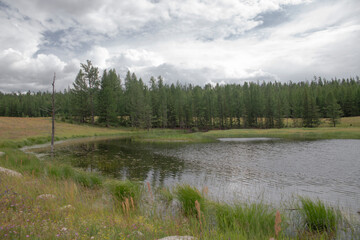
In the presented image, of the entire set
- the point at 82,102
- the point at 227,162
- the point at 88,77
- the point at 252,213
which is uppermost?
the point at 88,77

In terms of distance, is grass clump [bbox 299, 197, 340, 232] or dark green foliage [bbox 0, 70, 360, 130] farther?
dark green foliage [bbox 0, 70, 360, 130]

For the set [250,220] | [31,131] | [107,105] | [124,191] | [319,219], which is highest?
[107,105]

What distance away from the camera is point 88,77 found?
73375 millimetres

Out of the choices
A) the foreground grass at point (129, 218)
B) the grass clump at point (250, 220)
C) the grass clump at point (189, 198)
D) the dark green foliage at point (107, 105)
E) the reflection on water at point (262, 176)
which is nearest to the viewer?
the foreground grass at point (129, 218)

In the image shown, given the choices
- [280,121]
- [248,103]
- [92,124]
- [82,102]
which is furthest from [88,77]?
[280,121]

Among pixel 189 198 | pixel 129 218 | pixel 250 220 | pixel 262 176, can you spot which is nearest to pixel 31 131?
pixel 262 176

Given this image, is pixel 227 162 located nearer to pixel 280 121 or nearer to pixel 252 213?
pixel 252 213

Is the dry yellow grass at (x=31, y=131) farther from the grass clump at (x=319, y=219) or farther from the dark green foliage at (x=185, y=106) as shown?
the grass clump at (x=319, y=219)

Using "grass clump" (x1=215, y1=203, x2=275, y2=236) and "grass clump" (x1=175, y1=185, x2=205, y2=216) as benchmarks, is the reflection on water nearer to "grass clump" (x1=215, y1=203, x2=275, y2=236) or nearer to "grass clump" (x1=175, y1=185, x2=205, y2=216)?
"grass clump" (x1=175, y1=185, x2=205, y2=216)

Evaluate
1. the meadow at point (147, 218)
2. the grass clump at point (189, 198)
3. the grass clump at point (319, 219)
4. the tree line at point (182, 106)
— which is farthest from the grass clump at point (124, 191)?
the tree line at point (182, 106)

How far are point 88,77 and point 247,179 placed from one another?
7111 centimetres

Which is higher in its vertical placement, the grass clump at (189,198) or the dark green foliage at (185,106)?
the dark green foliage at (185,106)

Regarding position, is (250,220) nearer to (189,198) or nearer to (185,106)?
(189,198)

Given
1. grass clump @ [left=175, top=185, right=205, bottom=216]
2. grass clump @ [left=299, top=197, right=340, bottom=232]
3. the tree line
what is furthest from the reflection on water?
the tree line
